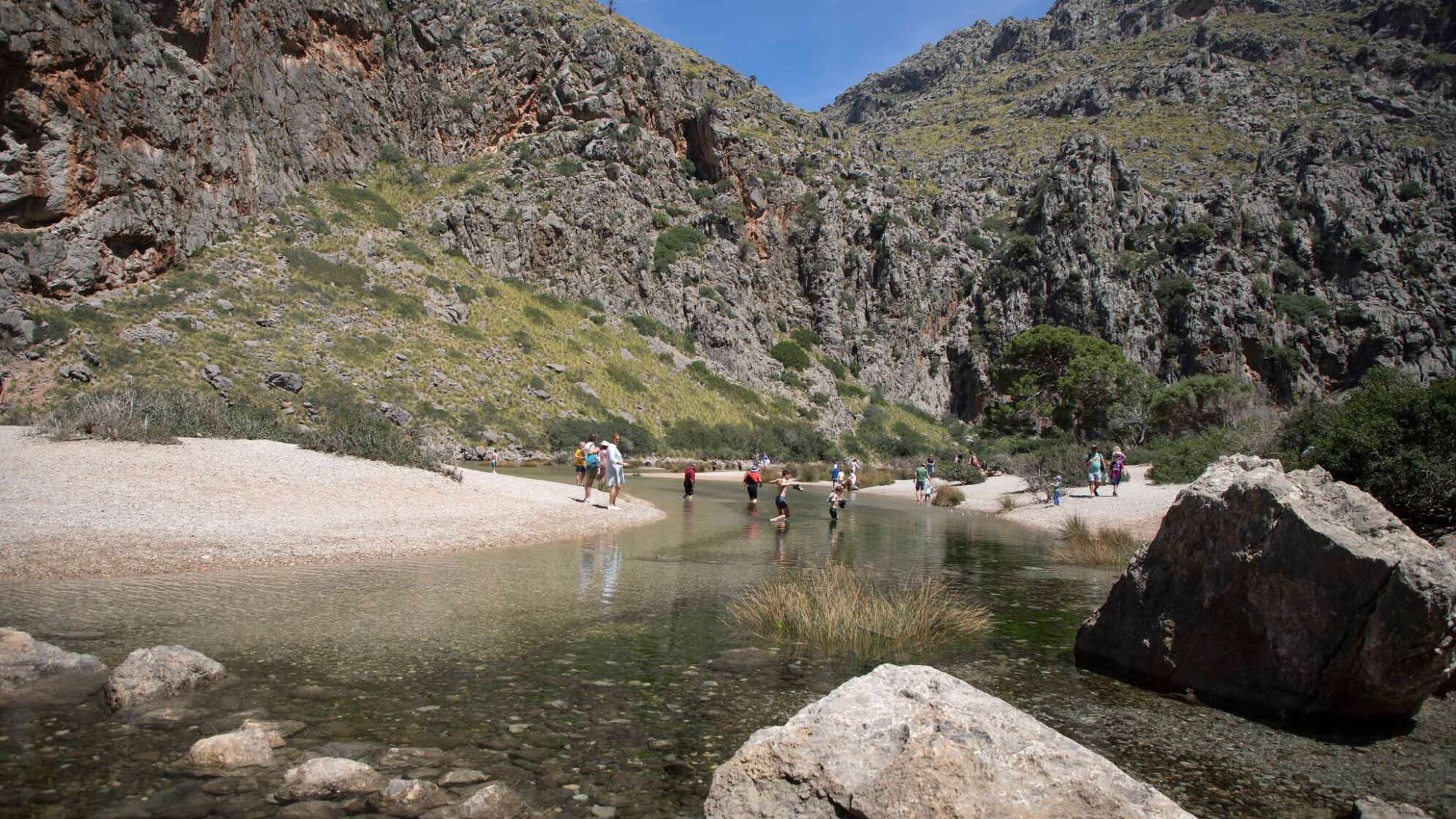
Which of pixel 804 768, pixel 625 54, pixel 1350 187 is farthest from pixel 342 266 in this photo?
pixel 1350 187

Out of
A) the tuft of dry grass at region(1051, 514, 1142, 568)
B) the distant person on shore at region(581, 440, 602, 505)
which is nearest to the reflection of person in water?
the distant person on shore at region(581, 440, 602, 505)

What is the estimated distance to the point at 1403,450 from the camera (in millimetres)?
12977

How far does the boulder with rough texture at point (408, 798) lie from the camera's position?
4.08 metres

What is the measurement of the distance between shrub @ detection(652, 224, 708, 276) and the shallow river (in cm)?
6043

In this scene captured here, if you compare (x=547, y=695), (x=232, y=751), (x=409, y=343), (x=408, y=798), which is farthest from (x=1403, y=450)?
(x=409, y=343)

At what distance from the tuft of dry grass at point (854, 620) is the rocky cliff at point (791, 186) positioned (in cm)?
3941

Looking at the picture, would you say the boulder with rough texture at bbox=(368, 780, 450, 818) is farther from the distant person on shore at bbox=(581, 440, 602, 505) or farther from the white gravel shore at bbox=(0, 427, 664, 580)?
the distant person on shore at bbox=(581, 440, 602, 505)

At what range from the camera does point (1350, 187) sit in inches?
3189

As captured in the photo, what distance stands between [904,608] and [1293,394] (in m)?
88.4

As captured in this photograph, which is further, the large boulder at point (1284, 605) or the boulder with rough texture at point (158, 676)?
the large boulder at point (1284, 605)

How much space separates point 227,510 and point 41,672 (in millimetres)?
8614

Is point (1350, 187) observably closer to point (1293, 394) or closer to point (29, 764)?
point (1293, 394)

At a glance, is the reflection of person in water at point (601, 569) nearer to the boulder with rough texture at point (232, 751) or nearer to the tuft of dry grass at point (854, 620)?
the tuft of dry grass at point (854, 620)

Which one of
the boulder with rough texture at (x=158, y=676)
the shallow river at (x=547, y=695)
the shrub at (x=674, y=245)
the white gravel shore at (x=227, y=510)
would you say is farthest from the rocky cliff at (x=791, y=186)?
the boulder with rough texture at (x=158, y=676)
